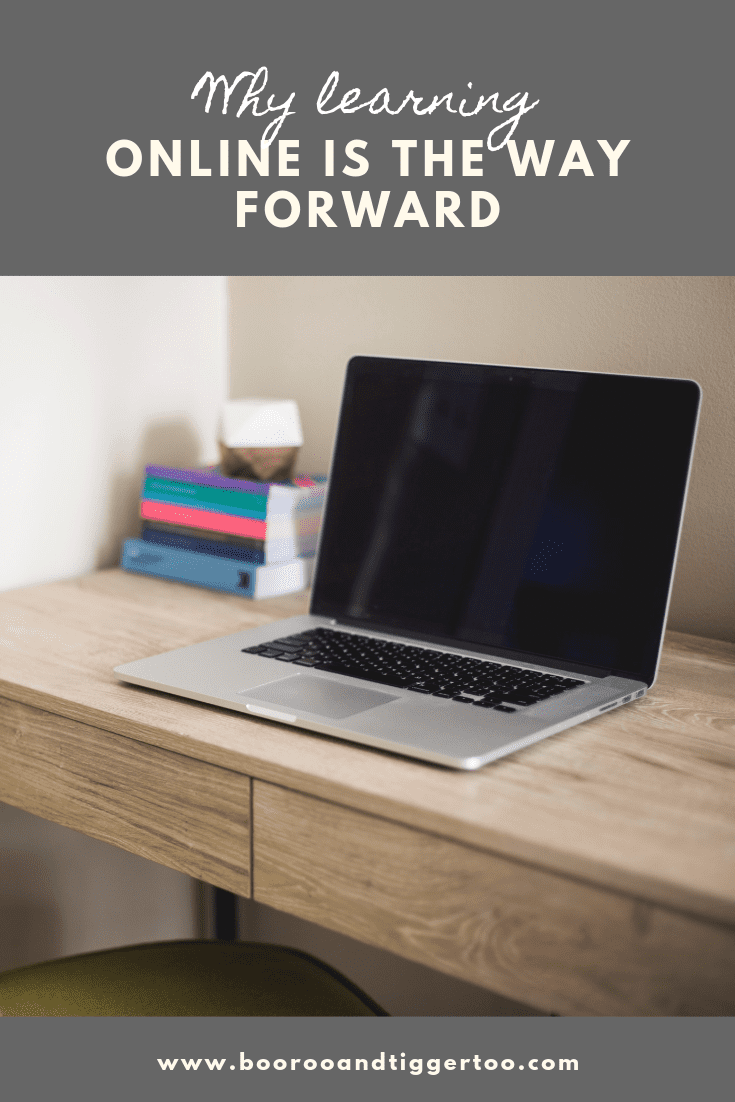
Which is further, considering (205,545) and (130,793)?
(205,545)

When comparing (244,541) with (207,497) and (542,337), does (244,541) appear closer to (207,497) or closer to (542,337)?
(207,497)

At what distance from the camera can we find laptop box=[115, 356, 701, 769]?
0.90 meters

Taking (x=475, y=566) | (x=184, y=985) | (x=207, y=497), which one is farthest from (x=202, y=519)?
(x=184, y=985)

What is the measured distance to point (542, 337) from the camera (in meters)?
1.24

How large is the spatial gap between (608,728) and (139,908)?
0.92 meters

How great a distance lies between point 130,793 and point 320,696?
0.19 m

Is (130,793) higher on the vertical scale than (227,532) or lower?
lower

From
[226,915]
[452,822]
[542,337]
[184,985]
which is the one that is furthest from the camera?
[226,915]

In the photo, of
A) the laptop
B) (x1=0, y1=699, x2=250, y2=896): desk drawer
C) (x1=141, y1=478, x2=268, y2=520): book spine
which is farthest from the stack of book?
(x1=0, y1=699, x2=250, y2=896): desk drawer

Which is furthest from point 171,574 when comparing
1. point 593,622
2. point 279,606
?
point 593,622

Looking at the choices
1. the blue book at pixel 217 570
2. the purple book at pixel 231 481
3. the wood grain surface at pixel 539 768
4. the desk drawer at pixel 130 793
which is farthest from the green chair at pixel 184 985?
the purple book at pixel 231 481

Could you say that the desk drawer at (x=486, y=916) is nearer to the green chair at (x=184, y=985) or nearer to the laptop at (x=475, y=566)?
the laptop at (x=475, y=566)
